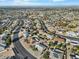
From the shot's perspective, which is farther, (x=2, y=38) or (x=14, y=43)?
(x=2, y=38)

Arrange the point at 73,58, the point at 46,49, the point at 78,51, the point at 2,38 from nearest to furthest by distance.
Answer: the point at 73,58, the point at 78,51, the point at 46,49, the point at 2,38

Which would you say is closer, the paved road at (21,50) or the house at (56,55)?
the house at (56,55)

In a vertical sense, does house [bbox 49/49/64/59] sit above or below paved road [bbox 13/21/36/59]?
above

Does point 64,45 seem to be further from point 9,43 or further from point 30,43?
point 9,43

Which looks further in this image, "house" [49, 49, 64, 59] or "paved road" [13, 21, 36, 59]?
"paved road" [13, 21, 36, 59]

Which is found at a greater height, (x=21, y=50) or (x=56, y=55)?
(x=56, y=55)

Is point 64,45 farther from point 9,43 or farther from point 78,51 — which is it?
point 9,43

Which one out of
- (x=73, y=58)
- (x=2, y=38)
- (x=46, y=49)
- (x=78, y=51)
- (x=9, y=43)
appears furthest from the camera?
(x=2, y=38)

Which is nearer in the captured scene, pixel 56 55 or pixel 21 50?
pixel 56 55

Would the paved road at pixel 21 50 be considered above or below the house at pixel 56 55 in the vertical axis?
below

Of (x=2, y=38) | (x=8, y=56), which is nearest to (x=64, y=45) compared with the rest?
(x=8, y=56)
